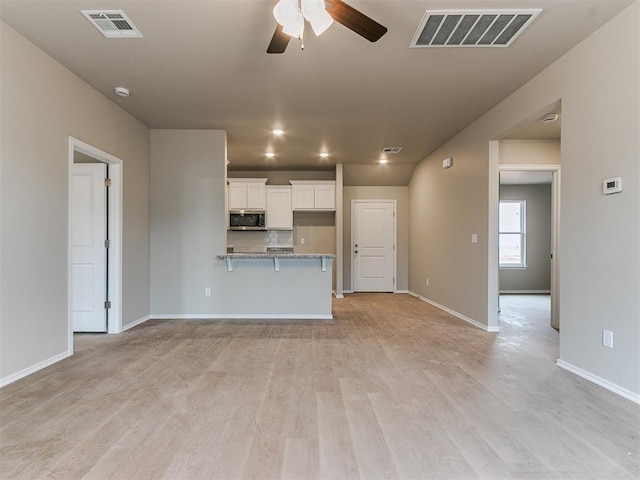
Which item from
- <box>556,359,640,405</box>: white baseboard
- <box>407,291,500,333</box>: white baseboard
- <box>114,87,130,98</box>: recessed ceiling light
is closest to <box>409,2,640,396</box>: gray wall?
<box>556,359,640,405</box>: white baseboard

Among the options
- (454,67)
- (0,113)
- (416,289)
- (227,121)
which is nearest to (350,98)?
(454,67)

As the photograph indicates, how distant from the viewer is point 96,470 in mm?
1618

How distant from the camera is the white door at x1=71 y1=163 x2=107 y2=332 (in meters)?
4.08

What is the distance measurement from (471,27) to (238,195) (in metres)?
5.25

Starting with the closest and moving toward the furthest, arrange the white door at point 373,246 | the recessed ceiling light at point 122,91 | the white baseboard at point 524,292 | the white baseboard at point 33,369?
the white baseboard at point 33,369 → the recessed ceiling light at point 122,91 → the white door at point 373,246 → the white baseboard at point 524,292

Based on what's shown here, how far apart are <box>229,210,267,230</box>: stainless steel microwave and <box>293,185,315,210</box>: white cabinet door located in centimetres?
73

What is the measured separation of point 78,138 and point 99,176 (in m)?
0.75

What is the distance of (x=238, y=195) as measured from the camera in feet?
22.8

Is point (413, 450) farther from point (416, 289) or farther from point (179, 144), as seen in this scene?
point (416, 289)

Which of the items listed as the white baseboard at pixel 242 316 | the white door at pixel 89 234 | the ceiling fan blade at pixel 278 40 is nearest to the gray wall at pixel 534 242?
the white baseboard at pixel 242 316

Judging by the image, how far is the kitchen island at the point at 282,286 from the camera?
4977mm

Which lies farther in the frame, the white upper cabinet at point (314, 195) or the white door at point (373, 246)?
the white door at point (373, 246)

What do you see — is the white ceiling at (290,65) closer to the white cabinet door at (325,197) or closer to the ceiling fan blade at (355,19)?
the ceiling fan blade at (355,19)

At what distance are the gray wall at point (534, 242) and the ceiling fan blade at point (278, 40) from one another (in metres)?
7.50
